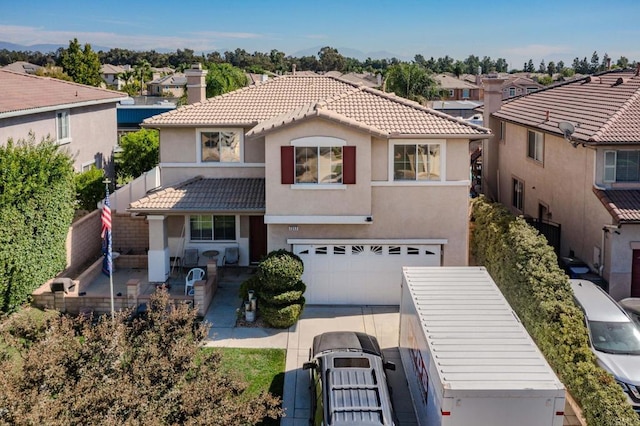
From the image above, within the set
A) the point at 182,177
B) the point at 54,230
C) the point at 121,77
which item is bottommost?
the point at 54,230

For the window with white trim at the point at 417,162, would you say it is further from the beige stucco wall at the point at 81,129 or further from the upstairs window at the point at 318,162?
the beige stucco wall at the point at 81,129

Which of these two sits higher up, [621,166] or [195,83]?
[195,83]

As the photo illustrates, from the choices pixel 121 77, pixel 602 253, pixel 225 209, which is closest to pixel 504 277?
pixel 602 253

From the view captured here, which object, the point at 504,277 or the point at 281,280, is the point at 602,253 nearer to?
the point at 504,277

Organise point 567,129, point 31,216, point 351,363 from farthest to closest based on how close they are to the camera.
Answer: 1. point 567,129
2. point 31,216
3. point 351,363

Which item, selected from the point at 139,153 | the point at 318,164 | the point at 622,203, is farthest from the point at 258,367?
the point at 139,153

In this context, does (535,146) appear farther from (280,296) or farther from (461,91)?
(461,91)

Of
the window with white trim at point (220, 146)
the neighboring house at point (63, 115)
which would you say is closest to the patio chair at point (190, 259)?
the window with white trim at point (220, 146)
